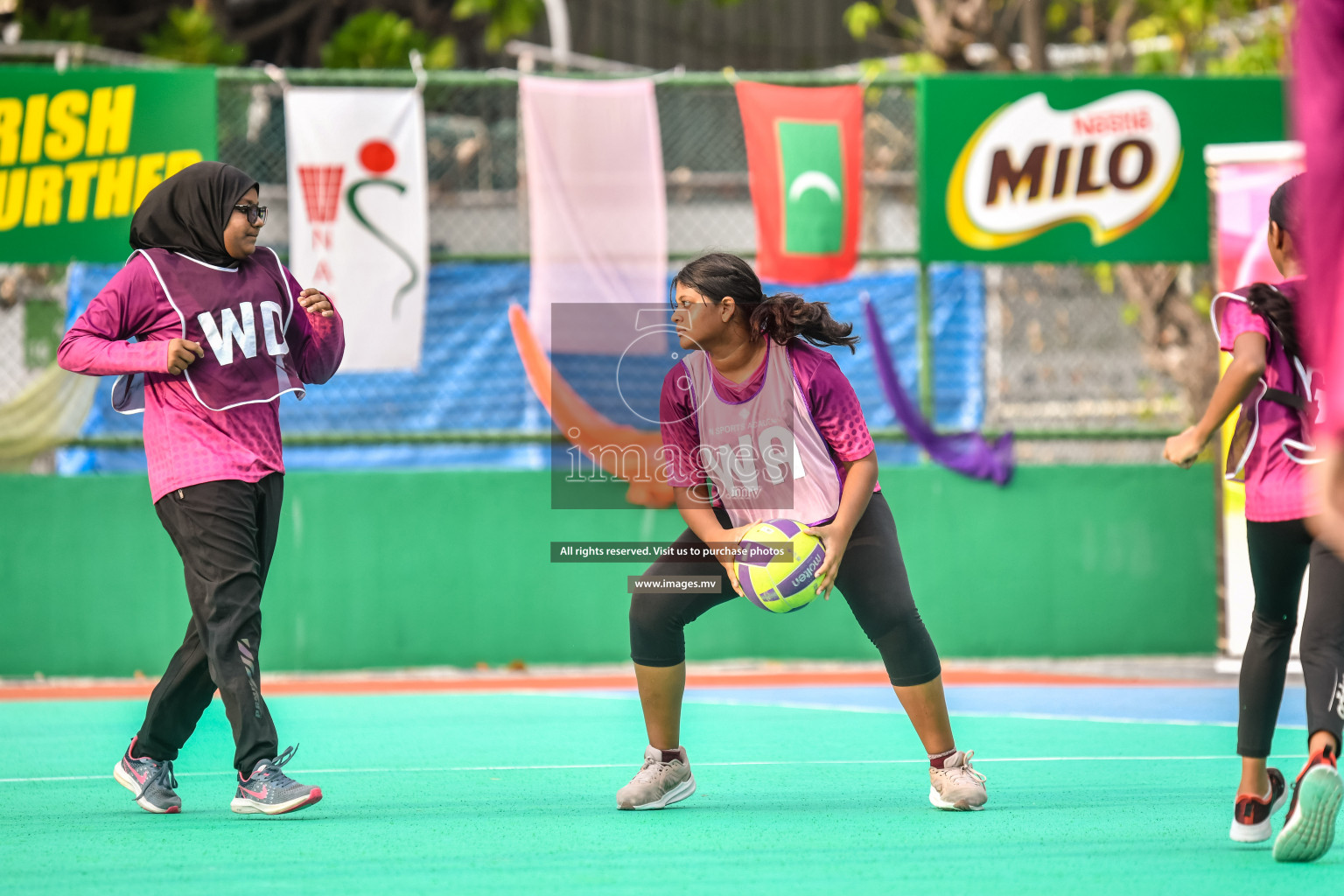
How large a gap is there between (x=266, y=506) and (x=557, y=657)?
5013 millimetres

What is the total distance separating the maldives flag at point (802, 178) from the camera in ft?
35.3

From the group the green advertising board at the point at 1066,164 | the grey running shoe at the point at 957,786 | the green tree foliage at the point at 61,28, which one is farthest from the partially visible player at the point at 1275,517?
the green tree foliage at the point at 61,28

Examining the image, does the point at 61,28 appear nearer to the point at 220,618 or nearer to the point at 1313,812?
the point at 220,618

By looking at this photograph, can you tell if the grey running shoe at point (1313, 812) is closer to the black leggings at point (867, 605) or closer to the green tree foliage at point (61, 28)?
the black leggings at point (867, 605)

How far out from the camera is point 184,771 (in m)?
6.70

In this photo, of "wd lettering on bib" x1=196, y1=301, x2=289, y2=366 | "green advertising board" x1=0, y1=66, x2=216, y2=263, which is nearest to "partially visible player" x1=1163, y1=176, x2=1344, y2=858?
"wd lettering on bib" x1=196, y1=301, x2=289, y2=366

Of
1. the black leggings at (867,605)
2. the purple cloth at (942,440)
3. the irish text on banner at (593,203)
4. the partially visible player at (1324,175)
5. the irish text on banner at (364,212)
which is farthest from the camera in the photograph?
the purple cloth at (942,440)

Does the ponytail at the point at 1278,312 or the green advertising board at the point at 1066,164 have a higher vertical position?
the green advertising board at the point at 1066,164

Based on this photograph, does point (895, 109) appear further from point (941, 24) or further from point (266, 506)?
point (266, 506)

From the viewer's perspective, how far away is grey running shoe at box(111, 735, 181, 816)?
5695 millimetres

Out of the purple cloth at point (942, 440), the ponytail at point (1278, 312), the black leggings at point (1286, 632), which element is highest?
the ponytail at point (1278, 312)

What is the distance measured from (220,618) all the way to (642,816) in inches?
62.6

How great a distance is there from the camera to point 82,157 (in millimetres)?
10234

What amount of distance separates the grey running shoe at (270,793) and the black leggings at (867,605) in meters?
1.25
